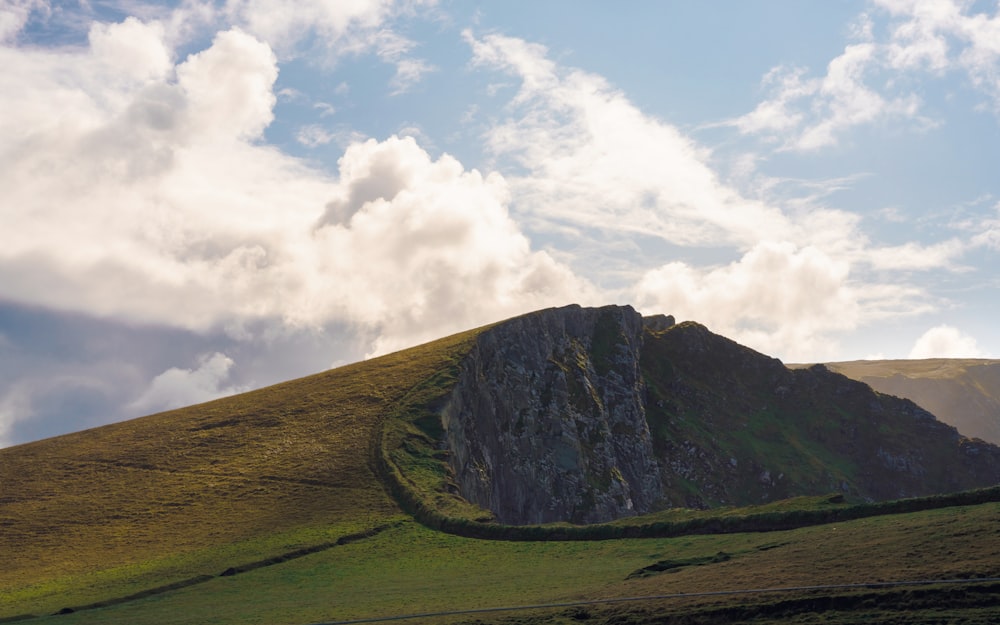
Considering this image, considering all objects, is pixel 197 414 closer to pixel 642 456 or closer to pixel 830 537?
pixel 642 456

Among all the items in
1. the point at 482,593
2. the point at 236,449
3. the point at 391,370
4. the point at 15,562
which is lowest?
the point at 482,593

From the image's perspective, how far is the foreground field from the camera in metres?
53.5

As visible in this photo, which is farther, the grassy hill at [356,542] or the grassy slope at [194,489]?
the grassy slope at [194,489]

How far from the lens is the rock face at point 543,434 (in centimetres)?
15875

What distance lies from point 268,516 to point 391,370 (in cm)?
6046

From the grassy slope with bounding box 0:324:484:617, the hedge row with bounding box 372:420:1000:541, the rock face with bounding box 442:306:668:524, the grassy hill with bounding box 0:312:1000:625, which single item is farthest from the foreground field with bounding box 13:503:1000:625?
the rock face with bounding box 442:306:668:524

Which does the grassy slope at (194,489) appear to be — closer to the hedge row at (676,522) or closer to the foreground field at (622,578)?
the hedge row at (676,522)

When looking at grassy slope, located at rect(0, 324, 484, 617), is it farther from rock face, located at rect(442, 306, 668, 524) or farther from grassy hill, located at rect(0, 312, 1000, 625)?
rock face, located at rect(442, 306, 668, 524)

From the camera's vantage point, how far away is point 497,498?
6230 inches

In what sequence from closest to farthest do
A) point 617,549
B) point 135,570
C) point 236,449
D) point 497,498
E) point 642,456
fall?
point 617,549 < point 135,570 < point 236,449 < point 497,498 < point 642,456

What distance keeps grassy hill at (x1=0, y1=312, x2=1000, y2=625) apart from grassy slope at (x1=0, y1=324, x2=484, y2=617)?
1.29 feet

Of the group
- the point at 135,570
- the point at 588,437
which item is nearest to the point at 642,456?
the point at 588,437

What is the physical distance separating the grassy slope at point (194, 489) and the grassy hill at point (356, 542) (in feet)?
1.29

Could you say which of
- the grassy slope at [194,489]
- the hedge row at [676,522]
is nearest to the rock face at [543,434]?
the grassy slope at [194,489]
